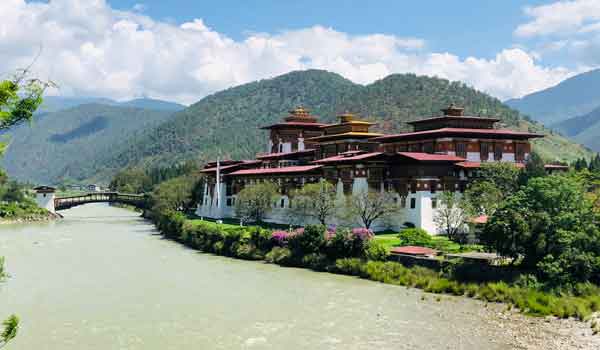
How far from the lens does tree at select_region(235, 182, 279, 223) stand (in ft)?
205

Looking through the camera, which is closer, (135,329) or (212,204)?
(135,329)

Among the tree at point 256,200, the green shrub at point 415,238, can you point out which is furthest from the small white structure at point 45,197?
the green shrub at point 415,238

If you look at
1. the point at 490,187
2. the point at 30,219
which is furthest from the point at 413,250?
the point at 30,219

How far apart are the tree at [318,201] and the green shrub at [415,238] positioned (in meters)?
9.01

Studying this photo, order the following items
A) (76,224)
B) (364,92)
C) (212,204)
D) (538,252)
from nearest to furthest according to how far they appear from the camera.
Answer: (538,252) < (212,204) < (76,224) < (364,92)

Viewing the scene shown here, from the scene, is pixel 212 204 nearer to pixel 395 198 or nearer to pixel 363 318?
pixel 395 198

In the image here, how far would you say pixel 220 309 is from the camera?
31516mm

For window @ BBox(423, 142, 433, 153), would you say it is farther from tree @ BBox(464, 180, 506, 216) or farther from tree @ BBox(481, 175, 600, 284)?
tree @ BBox(481, 175, 600, 284)

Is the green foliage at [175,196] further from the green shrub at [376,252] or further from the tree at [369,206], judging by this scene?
the green shrub at [376,252]

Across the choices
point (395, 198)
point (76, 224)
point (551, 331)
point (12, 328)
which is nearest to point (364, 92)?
point (76, 224)

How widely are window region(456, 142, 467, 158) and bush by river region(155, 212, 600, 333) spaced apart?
17902 millimetres

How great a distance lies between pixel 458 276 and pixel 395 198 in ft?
56.8

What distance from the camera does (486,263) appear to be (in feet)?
115

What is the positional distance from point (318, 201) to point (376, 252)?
1364 cm
